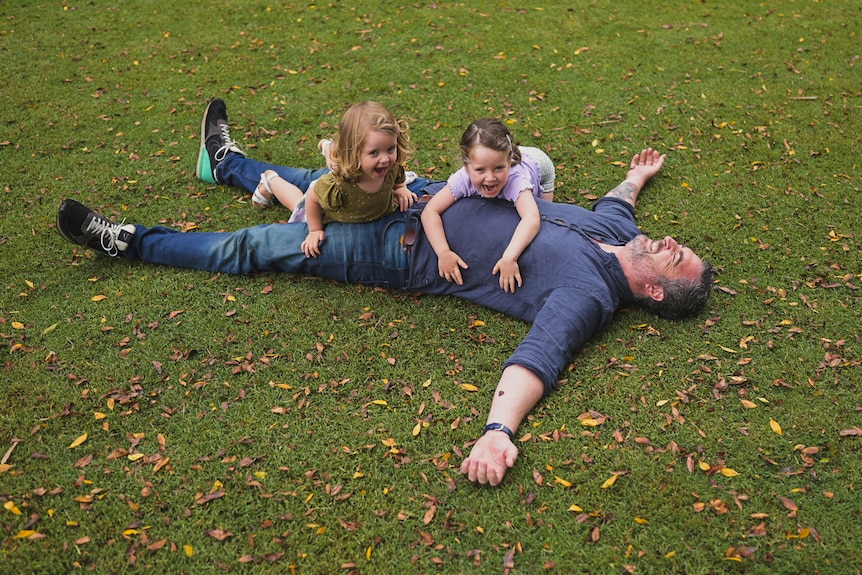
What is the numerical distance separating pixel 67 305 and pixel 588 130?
5.07 m

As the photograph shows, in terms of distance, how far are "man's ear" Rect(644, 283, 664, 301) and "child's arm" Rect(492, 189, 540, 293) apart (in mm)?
886

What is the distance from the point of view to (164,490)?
4145mm

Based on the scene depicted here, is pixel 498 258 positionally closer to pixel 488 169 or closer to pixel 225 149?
pixel 488 169

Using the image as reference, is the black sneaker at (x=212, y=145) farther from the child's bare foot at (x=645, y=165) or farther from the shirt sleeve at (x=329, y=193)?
the child's bare foot at (x=645, y=165)

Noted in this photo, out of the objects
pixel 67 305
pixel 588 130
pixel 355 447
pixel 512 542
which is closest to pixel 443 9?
pixel 588 130

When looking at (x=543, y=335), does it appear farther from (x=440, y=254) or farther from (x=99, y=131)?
(x=99, y=131)

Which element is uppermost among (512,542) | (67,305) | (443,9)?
(443,9)

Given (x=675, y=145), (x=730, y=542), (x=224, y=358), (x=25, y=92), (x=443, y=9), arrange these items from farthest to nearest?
(x=443, y=9) → (x=25, y=92) → (x=675, y=145) → (x=224, y=358) → (x=730, y=542)

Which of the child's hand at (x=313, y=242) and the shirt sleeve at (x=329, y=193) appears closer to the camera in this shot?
the shirt sleeve at (x=329, y=193)

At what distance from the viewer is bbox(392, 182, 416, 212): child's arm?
549cm

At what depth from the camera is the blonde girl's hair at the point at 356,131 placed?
15.6 feet

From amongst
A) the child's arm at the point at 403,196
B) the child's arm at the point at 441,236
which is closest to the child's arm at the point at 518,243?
the child's arm at the point at 441,236

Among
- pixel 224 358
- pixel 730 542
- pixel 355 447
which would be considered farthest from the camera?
pixel 224 358

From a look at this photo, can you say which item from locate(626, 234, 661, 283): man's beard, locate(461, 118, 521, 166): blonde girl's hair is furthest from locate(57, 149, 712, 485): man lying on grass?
locate(461, 118, 521, 166): blonde girl's hair
